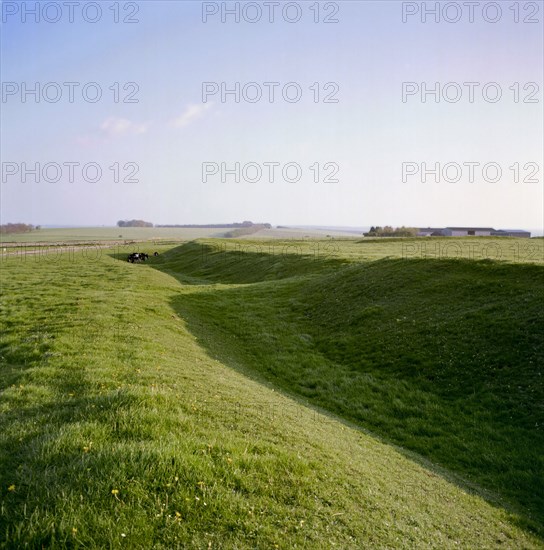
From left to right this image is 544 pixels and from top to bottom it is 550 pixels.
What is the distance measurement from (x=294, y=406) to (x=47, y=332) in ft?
40.0

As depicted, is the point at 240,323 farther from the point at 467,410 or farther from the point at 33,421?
the point at 33,421

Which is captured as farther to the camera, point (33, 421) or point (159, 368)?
point (159, 368)

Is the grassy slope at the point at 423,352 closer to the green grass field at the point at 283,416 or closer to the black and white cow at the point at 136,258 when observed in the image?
the green grass field at the point at 283,416

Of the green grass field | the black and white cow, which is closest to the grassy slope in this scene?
the green grass field

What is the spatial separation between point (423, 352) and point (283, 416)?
465 inches

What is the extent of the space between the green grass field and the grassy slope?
0.32 feet

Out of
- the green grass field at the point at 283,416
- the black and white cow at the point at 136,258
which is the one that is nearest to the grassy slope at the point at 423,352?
the green grass field at the point at 283,416

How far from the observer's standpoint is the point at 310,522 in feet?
22.7

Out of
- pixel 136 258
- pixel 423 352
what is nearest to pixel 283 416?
pixel 423 352

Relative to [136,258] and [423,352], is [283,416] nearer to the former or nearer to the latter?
[423,352]

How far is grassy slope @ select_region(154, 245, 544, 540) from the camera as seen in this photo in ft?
48.1

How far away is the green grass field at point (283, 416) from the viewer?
21.6 feet

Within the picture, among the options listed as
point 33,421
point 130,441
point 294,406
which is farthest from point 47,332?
point 130,441

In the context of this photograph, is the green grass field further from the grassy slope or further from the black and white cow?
A: the black and white cow
